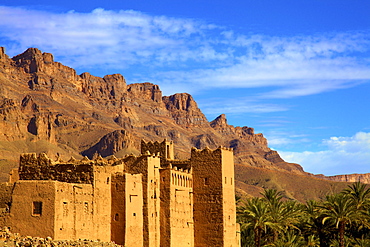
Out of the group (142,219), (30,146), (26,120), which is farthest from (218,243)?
(26,120)

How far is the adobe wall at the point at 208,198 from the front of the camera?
5338cm

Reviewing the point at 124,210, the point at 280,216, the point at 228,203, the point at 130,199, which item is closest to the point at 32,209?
the point at 124,210

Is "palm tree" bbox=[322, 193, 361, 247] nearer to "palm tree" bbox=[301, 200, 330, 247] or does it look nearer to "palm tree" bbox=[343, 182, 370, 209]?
"palm tree" bbox=[301, 200, 330, 247]

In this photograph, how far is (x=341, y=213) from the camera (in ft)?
195

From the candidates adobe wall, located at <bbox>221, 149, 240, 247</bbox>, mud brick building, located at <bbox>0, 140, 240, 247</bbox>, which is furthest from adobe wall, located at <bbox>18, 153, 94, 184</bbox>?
adobe wall, located at <bbox>221, 149, 240, 247</bbox>

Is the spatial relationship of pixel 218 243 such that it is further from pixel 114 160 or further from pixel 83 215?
pixel 83 215

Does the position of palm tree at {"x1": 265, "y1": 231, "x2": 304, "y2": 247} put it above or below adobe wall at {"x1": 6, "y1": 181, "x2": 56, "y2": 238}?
below

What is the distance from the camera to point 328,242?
66125mm

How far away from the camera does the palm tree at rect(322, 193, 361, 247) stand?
5925 cm

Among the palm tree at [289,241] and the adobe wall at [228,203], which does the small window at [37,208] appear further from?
the palm tree at [289,241]

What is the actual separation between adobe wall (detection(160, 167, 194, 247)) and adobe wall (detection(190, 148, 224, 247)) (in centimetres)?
64

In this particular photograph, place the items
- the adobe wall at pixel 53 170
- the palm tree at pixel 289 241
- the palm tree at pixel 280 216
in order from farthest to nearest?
the palm tree at pixel 280 216 < the palm tree at pixel 289 241 < the adobe wall at pixel 53 170

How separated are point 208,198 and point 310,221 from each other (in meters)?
15.4

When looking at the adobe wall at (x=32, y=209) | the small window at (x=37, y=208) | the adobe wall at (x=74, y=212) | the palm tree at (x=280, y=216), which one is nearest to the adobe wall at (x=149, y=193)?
the adobe wall at (x=74, y=212)
